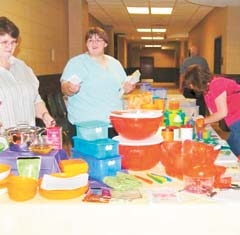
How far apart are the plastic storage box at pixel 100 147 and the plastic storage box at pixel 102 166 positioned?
2 cm

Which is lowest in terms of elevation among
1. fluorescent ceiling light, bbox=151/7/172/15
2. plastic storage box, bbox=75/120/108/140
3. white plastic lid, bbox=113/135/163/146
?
white plastic lid, bbox=113/135/163/146

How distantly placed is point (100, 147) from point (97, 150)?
2 cm

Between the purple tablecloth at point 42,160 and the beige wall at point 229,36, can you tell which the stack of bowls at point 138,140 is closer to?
the purple tablecloth at point 42,160

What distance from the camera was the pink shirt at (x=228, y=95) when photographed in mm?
2992

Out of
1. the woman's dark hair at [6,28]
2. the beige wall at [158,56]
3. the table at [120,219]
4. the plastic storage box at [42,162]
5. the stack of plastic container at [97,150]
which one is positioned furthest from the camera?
the beige wall at [158,56]

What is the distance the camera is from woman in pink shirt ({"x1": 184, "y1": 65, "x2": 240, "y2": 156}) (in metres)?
2.98

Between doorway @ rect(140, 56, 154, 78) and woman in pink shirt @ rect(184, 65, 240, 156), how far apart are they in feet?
78.3

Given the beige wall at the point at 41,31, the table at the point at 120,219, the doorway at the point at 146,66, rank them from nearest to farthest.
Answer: the table at the point at 120,219, the beige wall at the point at 41,31, the doorway at the point at 146,66

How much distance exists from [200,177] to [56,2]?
5216 millimetres

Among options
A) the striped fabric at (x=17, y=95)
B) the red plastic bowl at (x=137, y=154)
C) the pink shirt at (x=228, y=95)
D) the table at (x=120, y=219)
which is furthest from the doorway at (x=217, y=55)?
the table at (x=120, y=219)

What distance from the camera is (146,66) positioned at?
1067 inches

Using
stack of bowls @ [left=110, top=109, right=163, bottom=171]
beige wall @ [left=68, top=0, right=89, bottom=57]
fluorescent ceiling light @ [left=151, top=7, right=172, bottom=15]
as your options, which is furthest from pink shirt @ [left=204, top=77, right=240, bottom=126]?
fluorescent ceiling light @ [left=151, top=7, right=172, bottom=15]

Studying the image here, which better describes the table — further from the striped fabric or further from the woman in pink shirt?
the woman in pink shirt

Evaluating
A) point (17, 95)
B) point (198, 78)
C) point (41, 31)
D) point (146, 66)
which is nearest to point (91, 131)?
point (17, 95)
